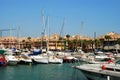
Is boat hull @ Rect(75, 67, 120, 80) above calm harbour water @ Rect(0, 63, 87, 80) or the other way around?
above

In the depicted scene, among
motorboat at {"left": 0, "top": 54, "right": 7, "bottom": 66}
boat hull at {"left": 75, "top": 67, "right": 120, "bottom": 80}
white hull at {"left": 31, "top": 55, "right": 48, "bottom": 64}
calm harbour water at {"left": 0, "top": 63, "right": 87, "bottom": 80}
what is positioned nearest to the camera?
boat hull at {"left": 75, "top": 67, "right": 120, "bottom": 80}

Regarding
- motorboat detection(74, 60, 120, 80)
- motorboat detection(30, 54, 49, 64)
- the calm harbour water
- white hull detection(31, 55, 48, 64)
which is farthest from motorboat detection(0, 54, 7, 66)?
motorboat detection(74, 60, 120, 80)

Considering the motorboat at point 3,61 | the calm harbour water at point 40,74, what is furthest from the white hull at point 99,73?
the motorboat at point 3,61

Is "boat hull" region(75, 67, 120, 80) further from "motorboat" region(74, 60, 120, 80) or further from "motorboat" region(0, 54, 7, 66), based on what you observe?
"motorboat" region(0, 54, 7, 66)

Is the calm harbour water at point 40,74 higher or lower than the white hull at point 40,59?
lower

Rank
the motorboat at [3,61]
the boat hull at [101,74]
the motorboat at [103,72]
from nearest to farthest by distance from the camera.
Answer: the boat hull at [101,74] → the motorboat at [103,72] → the motorboat at [3,61]

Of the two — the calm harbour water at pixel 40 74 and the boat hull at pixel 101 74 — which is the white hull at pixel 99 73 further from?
the calm harbour water at pixel 40 74

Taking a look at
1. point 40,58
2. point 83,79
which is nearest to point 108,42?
point 40,58

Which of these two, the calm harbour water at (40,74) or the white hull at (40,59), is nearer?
the calm harbour water at (40,74)

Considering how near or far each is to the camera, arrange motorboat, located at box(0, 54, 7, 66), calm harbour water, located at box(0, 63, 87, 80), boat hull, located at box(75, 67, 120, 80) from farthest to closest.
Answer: motorboat, located at box(0, 54, 7, 66)
calm harbour water, located at box(0, 63, 87, 80)
boat hull, located at box(75, 67, 120, 80)

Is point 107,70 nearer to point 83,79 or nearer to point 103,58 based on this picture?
point 83,79

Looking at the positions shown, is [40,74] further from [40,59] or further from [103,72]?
[103,72]

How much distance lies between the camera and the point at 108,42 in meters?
134

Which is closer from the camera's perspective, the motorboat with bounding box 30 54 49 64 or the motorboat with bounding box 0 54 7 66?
the motorboat with bounding box 0 54 7 66
